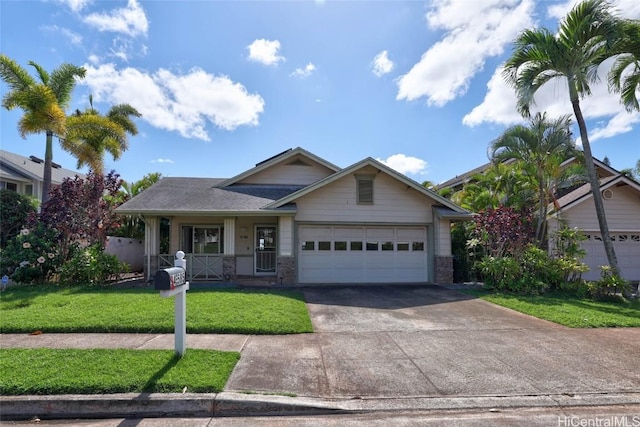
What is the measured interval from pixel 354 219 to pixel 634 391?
378 inches

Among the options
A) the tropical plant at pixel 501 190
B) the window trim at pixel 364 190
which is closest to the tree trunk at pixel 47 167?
the window trim at pixel 364 190

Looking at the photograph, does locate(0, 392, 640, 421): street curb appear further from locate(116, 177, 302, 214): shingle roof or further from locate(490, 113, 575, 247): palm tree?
locate(490, 113, 575, 247): palm tree

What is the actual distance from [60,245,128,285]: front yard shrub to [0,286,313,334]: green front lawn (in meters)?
0.72

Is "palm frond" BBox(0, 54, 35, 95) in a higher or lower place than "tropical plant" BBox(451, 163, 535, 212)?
higher

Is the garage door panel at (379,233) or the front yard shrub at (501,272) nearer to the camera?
the front yard shrub at (501,272)

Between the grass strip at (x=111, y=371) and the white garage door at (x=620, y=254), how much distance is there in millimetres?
16030

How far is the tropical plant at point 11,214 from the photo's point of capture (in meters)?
16.3

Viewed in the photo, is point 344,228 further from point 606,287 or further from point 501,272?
point 606,287

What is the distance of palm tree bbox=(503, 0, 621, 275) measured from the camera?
34.6 ft

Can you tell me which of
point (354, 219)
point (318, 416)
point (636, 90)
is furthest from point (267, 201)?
point (636, 90)

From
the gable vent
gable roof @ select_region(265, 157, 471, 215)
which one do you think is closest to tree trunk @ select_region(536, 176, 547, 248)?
gable roof @ select_region(265, 157, 471, 215)

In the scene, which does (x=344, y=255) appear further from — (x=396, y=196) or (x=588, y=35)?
(x=588, y=35)

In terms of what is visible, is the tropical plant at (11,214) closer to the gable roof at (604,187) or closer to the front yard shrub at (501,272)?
the front yard shrub at (501,272)

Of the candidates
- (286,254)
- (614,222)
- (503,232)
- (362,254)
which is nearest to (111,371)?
(286,254)
